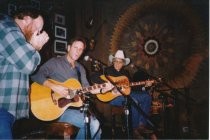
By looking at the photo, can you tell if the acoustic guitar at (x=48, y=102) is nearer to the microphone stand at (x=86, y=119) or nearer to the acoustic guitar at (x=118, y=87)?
the microphone stand at (x=86, y=119)

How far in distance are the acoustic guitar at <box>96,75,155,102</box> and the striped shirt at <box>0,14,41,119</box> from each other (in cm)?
79

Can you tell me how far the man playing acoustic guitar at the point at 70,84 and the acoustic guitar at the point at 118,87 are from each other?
54mm

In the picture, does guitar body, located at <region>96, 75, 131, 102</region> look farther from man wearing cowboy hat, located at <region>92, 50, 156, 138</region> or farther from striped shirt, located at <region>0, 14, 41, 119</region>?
striped shirt, located at <region>0, 14, 41, 119</region>

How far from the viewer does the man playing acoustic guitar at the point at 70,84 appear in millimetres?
3340

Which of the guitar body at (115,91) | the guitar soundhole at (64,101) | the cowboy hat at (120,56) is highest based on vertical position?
the cowboy hat at (120,56)

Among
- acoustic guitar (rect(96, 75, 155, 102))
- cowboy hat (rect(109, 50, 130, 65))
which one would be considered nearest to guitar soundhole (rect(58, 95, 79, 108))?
acoustic guitar (rect(96, 75, 155, 102))

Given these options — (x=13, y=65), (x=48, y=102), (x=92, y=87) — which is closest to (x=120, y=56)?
(x=92, y=87)

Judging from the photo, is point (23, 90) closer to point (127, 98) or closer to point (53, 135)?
point (53, 135)

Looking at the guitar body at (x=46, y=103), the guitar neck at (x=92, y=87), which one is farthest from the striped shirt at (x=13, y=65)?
the guitar neck at (x=92, y=87)

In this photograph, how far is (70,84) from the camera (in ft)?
11.2

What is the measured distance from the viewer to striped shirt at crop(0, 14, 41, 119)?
320cm

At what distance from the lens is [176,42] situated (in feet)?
11.8

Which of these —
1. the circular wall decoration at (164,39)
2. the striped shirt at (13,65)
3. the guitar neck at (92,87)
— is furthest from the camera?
the circular wall decoration at (164,39)

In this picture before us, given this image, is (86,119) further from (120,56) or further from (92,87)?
(120,56)
